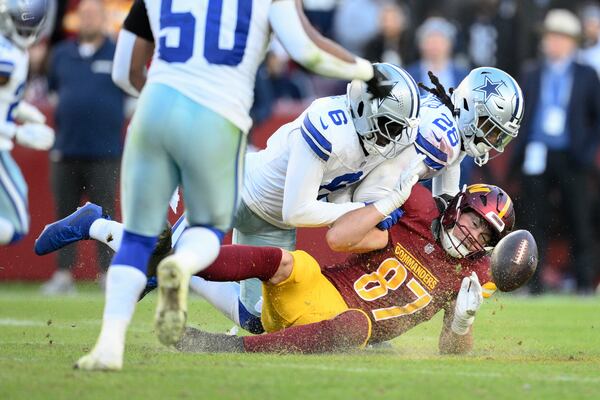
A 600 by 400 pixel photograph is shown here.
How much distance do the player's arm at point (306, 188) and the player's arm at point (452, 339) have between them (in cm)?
74

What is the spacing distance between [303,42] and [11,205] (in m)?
2.49

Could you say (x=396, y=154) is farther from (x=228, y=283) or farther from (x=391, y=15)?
(x=391, y=15)

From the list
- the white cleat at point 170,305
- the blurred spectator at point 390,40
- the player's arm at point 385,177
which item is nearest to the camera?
the white cleat at point 170,305

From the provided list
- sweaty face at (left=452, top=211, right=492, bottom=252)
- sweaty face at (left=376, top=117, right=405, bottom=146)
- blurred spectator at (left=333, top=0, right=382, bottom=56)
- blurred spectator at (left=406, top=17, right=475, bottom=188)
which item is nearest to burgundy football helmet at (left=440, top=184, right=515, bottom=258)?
sweaty face at (left=452, top=211, right=492, bottom=252)

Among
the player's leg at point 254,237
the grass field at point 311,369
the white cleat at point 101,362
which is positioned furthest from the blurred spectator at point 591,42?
the white cleat at point 101,362

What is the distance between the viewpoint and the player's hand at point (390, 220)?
6188mm

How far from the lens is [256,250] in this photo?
5.96 meters

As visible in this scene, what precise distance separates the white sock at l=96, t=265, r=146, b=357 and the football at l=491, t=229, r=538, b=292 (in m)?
1.87

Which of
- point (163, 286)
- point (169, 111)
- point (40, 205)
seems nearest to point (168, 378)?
point (163, 286)

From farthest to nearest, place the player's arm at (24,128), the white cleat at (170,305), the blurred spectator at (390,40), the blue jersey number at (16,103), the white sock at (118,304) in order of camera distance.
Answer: the blurred spectator at (390,40), the blue jersey number at (16,103), the player's arm at (24,128), the white sock at (118,304), the white cleat at (170,305)

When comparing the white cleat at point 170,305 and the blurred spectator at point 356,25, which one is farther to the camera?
the blurred spectator at point 356,25

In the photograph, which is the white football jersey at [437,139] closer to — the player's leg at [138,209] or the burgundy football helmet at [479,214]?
the burgundy football helmet at [479,214]

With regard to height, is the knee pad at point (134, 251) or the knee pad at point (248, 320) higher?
the knee pad at point (134, 251)

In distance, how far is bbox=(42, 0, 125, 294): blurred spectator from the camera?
10688mm
